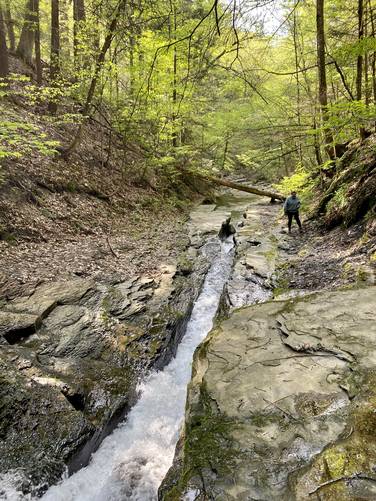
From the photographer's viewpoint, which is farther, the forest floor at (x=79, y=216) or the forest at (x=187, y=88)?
the forest floor at (x=79, y=216)

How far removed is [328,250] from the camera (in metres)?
8.95

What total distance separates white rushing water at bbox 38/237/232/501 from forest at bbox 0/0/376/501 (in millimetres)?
23

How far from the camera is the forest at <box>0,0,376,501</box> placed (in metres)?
3.13

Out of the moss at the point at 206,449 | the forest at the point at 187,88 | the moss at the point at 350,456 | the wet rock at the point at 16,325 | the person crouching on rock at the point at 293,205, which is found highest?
the forest at the point at 187,88

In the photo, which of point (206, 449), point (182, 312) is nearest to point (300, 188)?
point (182, 312)

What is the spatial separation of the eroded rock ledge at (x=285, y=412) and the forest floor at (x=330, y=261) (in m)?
1.59

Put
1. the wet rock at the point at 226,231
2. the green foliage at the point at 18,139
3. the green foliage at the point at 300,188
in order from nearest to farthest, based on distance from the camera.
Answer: the green foliage at the point at 18,139 → the green foliage at the point at 300,188 → the wet rock at the point at 226,231

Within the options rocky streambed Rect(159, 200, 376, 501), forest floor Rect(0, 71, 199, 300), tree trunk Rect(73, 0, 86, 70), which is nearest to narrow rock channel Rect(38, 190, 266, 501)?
rocky streambed Rect(159, 200, 376, 501)

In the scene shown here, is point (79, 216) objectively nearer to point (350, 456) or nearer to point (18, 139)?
point (18, 139)

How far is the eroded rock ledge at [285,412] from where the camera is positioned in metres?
2.80

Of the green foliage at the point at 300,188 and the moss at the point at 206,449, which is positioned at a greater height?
the green foliage at the point at 300,188

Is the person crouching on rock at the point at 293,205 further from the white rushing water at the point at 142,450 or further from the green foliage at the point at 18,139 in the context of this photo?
the green foliage at the point at 18,139

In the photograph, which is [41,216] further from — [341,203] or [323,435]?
[323,435]

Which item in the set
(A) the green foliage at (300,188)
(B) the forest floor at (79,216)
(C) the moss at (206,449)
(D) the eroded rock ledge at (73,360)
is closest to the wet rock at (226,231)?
(B) the forest floor at (79,216)
